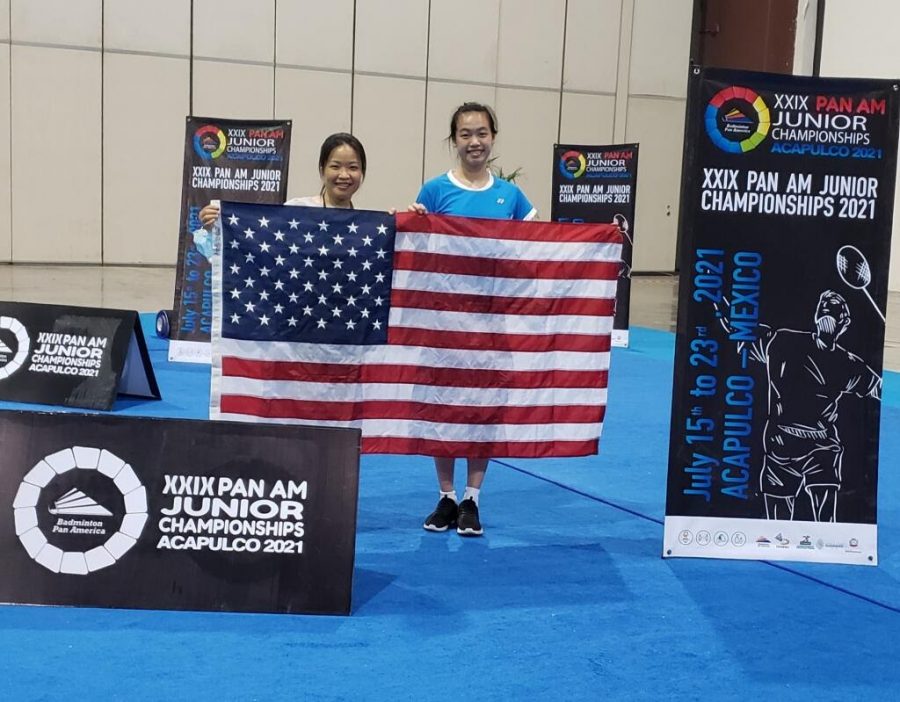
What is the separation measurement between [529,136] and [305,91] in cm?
418

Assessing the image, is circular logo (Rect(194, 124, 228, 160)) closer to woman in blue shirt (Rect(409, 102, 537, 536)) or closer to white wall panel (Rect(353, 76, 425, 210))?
woman in blue shirt (Rect(409, 102, 537, 536))

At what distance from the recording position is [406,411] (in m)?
4.26

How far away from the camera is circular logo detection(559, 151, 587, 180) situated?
1134 centimetres

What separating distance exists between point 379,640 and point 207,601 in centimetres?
56

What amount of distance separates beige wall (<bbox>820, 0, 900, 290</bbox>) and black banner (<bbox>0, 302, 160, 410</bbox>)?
13945 mm

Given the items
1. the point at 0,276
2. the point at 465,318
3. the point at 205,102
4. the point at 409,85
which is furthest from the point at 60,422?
the point at 409,85

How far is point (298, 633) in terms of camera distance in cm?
322

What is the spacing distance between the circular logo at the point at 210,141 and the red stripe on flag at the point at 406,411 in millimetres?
5082

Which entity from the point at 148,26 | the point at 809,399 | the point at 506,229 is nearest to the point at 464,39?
the point at 148,26

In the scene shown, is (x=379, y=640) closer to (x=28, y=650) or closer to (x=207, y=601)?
(x=207, y=601)

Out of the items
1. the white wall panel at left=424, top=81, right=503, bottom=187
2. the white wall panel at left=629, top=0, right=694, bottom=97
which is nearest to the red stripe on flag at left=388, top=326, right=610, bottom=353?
the white wall panel at left=424, top=81, right=503, bottom=187

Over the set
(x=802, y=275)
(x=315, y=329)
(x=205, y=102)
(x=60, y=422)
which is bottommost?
(x=60, y=422)

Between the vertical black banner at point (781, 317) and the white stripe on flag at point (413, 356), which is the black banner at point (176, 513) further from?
the vertical black banner at point (781, 317)

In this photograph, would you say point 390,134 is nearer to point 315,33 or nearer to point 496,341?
point 315,33
